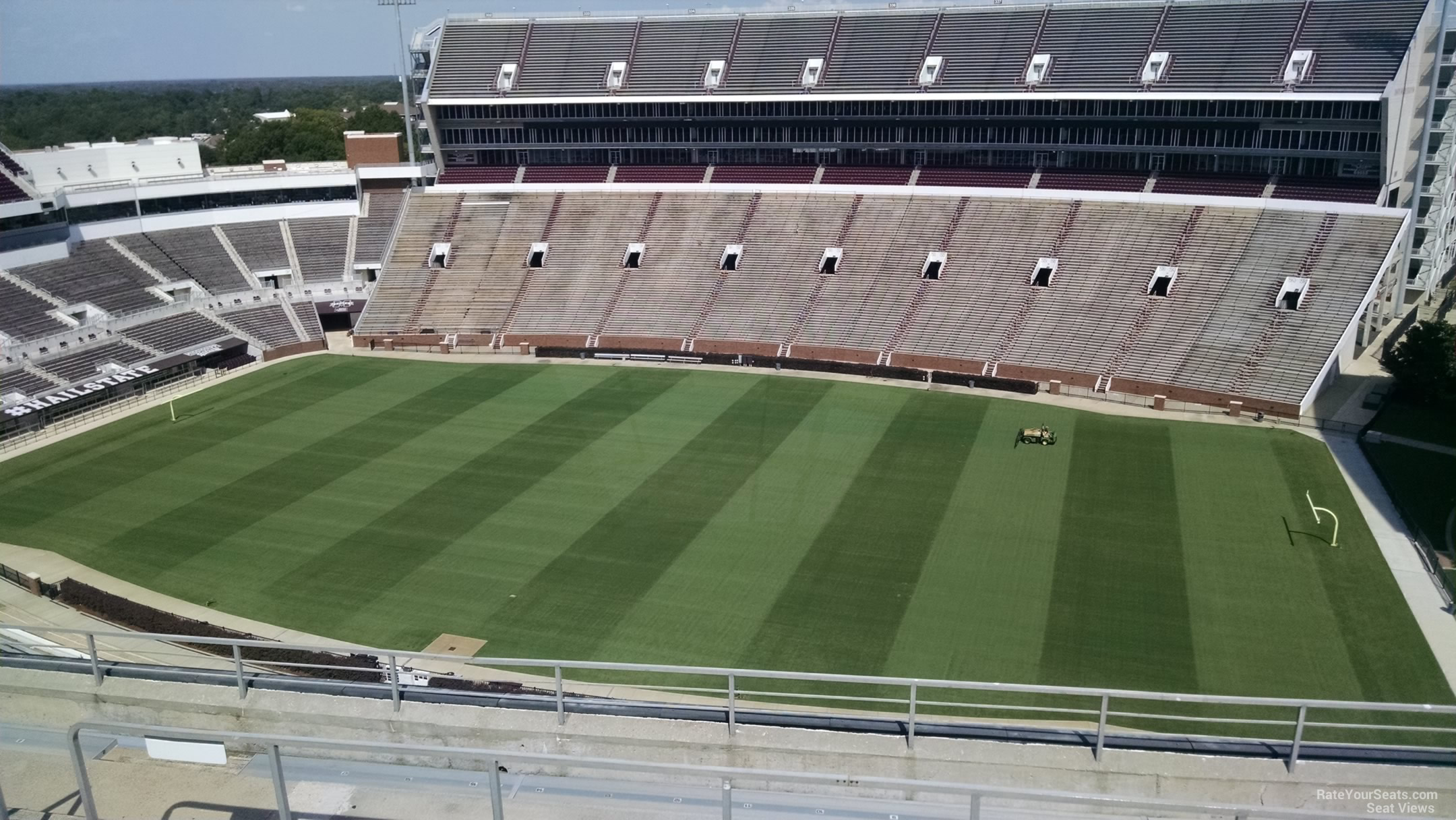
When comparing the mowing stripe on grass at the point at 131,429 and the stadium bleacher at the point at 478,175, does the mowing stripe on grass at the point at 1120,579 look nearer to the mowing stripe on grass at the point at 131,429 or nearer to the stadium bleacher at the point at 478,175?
the mowing stripe on grass at the point at 131,429

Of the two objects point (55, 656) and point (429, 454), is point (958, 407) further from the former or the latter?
point (55, 656)

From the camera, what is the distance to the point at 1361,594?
24.2 m

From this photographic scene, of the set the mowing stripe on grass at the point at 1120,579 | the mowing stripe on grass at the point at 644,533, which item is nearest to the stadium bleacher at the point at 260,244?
the mowing stripe on grass at the point at 644,533

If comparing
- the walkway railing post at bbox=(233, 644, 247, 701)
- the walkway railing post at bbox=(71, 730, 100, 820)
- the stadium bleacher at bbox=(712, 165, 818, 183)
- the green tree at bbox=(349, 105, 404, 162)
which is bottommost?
the walkway railing post at bbox=(233, 644, 247, 701)

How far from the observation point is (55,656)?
11.5 meters

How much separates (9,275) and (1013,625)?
45317 mm

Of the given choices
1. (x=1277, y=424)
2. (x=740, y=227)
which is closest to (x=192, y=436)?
(x=740, y=227)

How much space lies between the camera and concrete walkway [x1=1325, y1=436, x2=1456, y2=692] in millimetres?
22172

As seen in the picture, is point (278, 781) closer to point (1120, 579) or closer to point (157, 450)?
point (1120, 579)

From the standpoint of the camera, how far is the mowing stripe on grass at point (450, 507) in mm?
26000

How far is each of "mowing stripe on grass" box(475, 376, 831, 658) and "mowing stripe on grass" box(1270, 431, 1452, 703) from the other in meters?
15.4

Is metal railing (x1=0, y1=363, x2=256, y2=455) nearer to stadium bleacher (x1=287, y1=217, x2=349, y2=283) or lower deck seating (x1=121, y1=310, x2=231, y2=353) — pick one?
lower deck seating (x1=121, y1=310, x2=231, y2=353)

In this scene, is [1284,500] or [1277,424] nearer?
[1284,500]

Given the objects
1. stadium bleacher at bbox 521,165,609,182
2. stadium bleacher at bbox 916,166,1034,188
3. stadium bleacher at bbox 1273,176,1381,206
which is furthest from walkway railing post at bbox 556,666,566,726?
stadium bleacher at bbox 521,165,609,182
